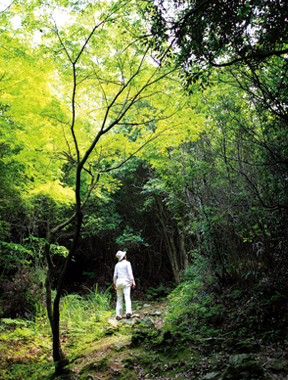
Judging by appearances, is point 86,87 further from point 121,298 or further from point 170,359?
point 121,298

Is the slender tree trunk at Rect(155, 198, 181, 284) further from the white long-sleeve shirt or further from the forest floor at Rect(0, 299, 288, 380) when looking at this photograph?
the forest floor at Rect(0, 299, 288, 380)

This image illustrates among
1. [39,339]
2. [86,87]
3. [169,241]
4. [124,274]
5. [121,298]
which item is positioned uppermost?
[86,87]

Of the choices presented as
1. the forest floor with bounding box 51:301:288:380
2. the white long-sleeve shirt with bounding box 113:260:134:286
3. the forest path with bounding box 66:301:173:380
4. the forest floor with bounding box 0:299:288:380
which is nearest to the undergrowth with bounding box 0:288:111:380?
the forest floor with bounding box 0:299:288:380

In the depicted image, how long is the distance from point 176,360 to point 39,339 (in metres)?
2.71

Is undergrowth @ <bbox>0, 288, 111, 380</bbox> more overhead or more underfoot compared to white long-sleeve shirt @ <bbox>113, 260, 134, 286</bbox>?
more underfoot

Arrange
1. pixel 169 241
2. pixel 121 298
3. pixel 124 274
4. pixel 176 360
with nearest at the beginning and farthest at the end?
pixel 176 360 < pixel 121 298 < pixel 124 274 < pixel 169 241

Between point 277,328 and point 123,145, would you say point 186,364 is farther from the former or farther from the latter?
point 123,145

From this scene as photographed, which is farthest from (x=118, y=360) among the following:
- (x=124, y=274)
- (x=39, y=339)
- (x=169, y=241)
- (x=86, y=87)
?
(x=169, y=241)

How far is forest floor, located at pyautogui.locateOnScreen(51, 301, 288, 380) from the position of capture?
8.00 ft

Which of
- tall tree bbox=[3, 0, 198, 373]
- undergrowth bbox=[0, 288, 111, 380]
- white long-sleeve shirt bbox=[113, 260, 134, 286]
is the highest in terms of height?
tall tree bbox=[3, 0, 198, 373]

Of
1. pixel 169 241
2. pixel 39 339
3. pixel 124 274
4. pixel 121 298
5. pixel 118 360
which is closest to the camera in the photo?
pixel 118 360

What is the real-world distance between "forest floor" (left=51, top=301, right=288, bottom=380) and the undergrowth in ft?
1.71

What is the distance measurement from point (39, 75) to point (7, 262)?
13.9ft

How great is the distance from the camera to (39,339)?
4.51m
